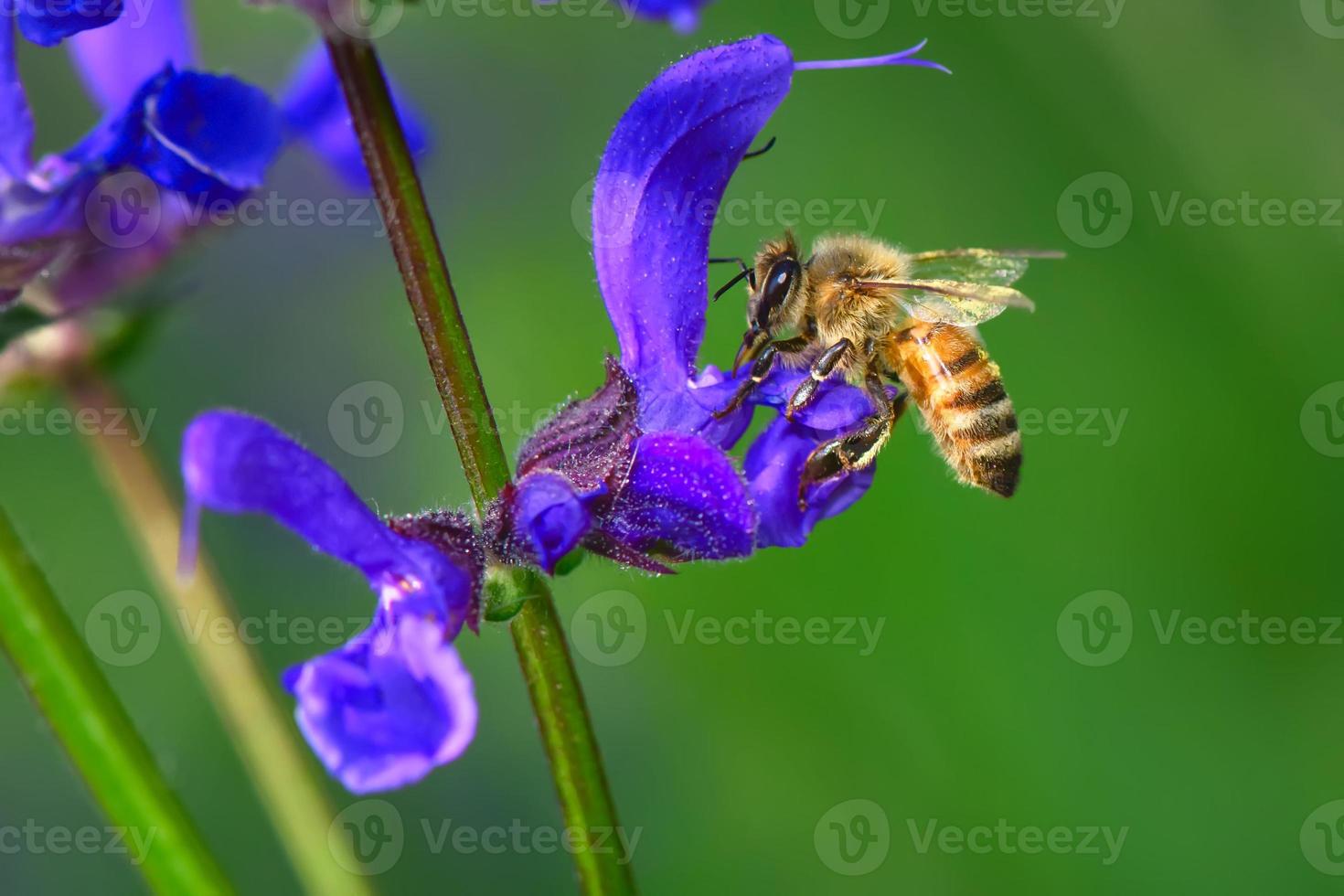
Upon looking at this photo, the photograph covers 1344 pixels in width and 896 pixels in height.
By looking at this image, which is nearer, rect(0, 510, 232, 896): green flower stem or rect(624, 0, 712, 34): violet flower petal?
rect(624, 0, 712, 34): violet flower petal

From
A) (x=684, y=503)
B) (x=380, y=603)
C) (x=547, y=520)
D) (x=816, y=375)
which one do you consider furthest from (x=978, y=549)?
(x=380, y=603)

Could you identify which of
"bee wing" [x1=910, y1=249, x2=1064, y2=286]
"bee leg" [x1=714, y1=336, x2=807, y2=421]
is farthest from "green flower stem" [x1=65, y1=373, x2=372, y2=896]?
"bee wing" [x1=910, y1=249, x2=1064, y2=286]

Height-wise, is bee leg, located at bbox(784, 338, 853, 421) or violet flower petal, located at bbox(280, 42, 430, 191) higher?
violet flower petal, located at bbox(280, 42, 430, 191)

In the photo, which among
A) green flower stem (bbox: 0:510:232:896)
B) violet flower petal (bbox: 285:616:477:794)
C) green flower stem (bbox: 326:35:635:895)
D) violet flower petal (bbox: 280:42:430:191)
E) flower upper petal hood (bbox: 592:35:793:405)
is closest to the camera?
violet flower petal (bbox: 285:616:477:794)

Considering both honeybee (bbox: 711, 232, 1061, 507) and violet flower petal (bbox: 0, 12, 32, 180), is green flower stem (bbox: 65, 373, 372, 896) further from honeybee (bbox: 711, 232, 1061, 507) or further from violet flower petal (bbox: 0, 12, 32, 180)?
honeybee (bbox: 711, 232, 1061, 507)

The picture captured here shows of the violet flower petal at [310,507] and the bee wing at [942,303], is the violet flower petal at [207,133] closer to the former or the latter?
the violet flower petal at [310,507]

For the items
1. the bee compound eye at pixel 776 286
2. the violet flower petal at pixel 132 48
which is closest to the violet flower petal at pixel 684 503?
the bee compound eye at pixel 776 286
